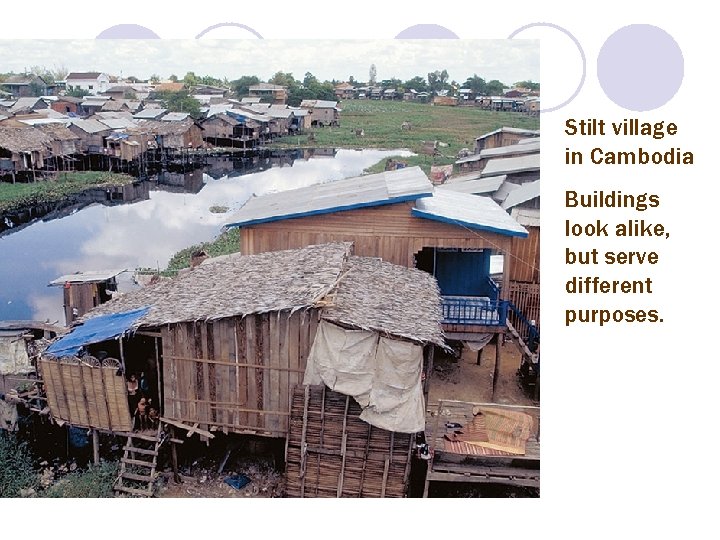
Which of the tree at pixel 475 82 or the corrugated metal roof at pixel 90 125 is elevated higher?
the tree at pixel 475 82

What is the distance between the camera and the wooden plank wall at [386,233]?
845cm

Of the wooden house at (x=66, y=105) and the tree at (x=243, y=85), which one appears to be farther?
the wooden house at (x=66, y=105)

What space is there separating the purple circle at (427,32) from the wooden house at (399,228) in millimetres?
3680

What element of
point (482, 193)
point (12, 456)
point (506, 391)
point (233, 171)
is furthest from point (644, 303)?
point (233, 171)

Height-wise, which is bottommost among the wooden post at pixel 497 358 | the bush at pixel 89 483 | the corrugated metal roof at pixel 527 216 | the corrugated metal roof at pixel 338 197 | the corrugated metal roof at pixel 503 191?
the bush at pixel 89 483

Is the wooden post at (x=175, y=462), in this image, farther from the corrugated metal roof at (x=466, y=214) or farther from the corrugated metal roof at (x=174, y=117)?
the corrugated metal roof at (x=174, y=117)

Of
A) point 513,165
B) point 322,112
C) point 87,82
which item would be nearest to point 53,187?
point 513,165

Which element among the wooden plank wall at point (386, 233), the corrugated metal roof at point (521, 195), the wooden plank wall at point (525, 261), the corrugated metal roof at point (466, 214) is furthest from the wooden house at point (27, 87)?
the wooden plank wall at point (525, 261)

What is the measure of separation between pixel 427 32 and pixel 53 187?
21.4 metres

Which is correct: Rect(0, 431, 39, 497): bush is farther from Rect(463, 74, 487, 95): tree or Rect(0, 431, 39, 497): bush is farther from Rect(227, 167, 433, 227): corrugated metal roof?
Rect(463, 74, 487, 95): tree

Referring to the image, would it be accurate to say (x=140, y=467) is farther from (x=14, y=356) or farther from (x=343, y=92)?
(x=343, y=92)

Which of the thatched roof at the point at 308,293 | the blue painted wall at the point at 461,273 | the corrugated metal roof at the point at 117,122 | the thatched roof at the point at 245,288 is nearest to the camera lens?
the thatched roof at the point at 308,293

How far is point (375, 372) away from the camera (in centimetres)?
615

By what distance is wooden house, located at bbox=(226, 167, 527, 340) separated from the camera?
8414 millimetres
